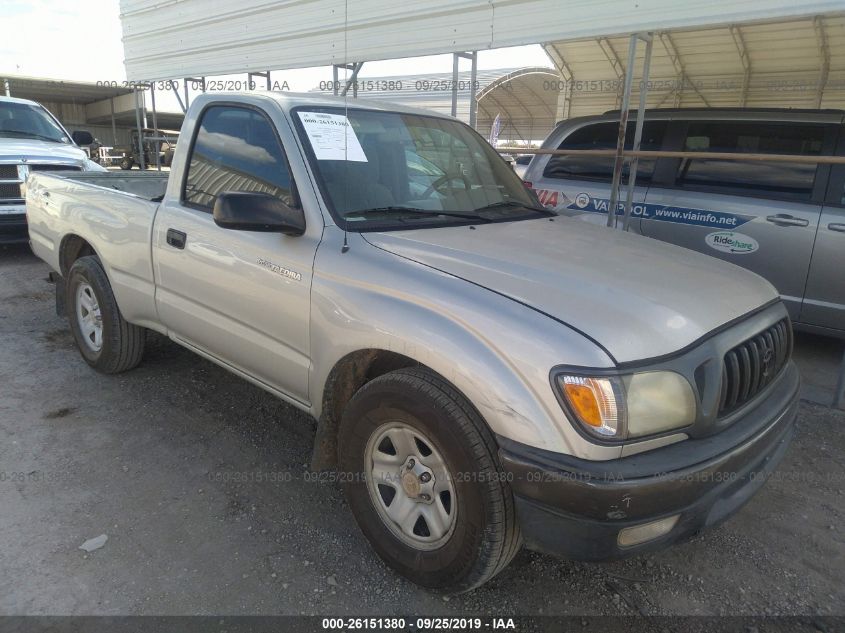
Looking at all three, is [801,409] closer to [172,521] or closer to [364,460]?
[364,460]

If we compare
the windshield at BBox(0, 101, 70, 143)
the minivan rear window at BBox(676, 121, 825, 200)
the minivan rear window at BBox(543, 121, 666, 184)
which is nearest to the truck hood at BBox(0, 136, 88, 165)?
the windshield at BBox(0, 101, 70, 143)

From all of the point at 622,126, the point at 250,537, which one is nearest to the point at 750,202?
the point at 622,126

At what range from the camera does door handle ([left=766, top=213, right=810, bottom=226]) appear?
15.4 feet

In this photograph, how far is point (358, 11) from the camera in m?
6.50

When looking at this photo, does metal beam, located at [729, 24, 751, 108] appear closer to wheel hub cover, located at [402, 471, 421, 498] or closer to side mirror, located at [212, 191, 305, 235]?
side mirror, located at [212, 191, 305, 235]

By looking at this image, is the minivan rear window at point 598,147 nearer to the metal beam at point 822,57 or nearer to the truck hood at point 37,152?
the metal beam at point 822,57

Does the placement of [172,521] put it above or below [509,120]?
below

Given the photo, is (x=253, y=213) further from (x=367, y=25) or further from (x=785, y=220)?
(x=367, y=25)

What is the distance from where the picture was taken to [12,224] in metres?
7.35

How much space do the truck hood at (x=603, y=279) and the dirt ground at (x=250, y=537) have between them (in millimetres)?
1049

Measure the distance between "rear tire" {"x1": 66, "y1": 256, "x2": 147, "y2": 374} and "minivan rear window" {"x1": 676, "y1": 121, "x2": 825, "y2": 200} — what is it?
15.7ft

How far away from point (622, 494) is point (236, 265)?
6.48 ft

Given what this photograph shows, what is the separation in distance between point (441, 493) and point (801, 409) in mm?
3132

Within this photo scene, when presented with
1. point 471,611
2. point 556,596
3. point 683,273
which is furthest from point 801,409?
point 471,611
